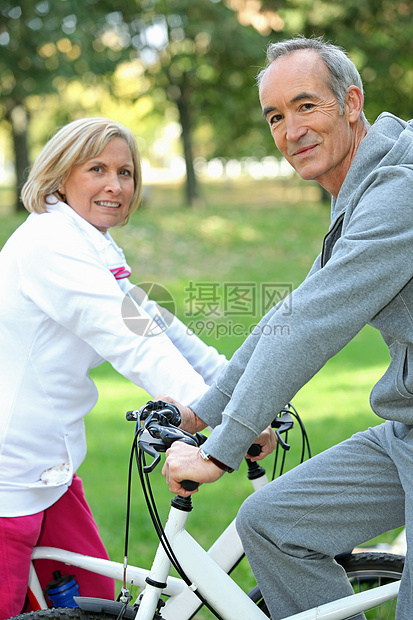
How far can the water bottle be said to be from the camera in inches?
99.5

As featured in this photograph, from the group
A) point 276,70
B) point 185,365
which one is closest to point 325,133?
point 276,70

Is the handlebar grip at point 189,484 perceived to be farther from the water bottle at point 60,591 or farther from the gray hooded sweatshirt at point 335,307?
the water bottle at point 60,591

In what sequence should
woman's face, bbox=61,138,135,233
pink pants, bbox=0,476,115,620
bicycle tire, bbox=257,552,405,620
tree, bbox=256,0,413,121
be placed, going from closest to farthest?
pink pants, bbox=0,476,115,620, bicycle tire, bbox=257,552,405,620, woman's face, bbox=61,138,135,233, tree, bbox=256,0,413,121

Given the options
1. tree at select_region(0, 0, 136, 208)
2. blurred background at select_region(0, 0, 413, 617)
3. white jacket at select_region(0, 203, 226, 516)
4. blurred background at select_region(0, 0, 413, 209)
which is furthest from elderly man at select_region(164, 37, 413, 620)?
blurred background at select_region(0, 0, 413, 209)

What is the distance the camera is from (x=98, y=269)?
2314mm

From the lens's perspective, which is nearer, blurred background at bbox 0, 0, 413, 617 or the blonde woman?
the blonde woman

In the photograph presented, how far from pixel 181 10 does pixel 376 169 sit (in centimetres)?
1889

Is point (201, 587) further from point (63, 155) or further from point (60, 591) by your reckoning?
point (63, 155)

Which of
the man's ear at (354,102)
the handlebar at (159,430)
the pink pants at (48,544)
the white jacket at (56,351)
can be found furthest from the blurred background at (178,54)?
the handlebar at (159,430)

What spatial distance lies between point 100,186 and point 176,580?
1.41 meters

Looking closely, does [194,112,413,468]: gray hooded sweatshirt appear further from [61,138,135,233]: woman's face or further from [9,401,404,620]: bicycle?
[61,138,135,233]: woman's face

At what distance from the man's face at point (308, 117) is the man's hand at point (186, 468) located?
36.2 inches

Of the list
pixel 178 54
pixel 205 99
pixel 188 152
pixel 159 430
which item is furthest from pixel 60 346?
pixel 205 99

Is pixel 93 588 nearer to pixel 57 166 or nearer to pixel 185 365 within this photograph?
pixel 185 365
